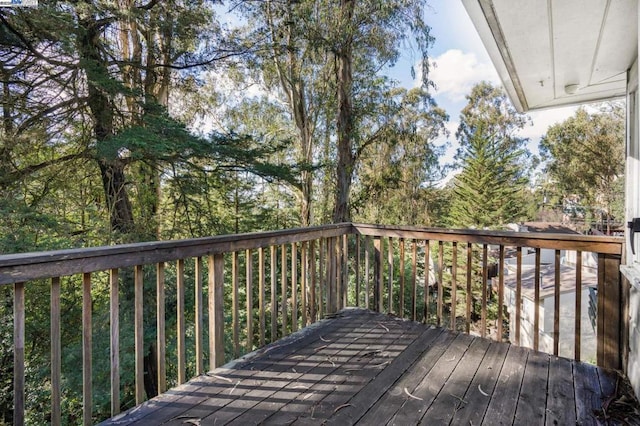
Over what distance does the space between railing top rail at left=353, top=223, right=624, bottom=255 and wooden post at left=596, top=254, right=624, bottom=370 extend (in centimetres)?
9

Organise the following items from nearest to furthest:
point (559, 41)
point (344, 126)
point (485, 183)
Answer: point (559, 41) → point (344, 126) → point (485, 183)

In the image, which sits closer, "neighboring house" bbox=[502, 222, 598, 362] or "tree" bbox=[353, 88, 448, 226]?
"tree" bbox=[353, 88, 448, 226]

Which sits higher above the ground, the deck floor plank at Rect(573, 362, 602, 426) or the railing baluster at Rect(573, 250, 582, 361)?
the railing baluster at Rect(573, 250, 582, 361)

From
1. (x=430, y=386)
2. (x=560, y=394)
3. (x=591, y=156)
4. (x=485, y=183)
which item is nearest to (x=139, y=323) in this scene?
(x=430, y=386)

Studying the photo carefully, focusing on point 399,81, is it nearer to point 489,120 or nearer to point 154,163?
point 154,163

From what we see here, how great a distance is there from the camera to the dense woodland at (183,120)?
484cm

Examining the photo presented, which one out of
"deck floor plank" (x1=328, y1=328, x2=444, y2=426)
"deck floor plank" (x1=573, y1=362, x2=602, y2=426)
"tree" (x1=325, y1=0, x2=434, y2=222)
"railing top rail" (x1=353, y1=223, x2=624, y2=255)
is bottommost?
"deck floor plank" (x1=573, y1=362, x2=602, y2=426)

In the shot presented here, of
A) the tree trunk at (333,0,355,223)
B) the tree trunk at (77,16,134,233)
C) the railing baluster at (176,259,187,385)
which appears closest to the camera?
the railing baluster at (176,259,187,385)

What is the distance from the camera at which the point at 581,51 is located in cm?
240

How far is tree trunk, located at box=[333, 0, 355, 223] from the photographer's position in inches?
286

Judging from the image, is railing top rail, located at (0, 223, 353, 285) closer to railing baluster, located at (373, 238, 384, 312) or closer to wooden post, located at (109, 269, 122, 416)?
wooden post, located at (109, 269, 122, 416)

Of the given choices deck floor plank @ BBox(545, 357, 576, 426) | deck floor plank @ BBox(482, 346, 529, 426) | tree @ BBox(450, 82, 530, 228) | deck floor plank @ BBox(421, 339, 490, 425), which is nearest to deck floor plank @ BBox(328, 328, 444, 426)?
deck floor plank @ BBox(421, 339, 490, 425)

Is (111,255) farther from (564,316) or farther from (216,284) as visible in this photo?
(564,316)

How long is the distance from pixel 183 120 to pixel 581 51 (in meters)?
6.96
